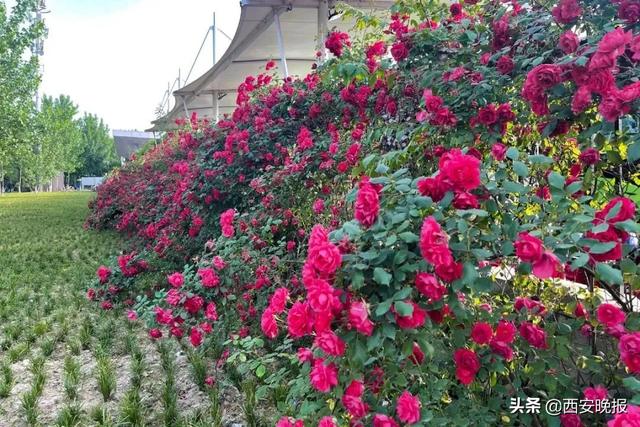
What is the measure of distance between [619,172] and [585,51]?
24.2 inches

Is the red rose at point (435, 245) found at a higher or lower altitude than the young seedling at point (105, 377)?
higher

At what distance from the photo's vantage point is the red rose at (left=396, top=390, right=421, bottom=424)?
1.09 meters

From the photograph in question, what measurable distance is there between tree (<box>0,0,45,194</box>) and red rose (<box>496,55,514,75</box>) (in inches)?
558

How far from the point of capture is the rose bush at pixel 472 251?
1040mm

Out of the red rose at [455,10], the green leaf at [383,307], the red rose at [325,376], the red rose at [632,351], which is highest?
the red rose at [455,10]

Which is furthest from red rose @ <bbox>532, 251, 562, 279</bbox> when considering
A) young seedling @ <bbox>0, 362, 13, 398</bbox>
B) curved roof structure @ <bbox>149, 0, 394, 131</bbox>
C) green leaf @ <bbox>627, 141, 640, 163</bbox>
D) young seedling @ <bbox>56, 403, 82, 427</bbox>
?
curved roof structure @ <bbox>149, 0, 394, 131</bbox>

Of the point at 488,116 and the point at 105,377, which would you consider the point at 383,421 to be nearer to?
the point at 488,116

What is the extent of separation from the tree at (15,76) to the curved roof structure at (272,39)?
3871mm

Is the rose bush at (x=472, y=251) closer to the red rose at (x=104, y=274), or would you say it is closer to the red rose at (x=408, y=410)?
the red rose at (x=408, y=410)

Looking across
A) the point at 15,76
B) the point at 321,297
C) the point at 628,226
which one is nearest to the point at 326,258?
the point at 321,297

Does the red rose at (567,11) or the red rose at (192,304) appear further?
the red rose at (192,304)

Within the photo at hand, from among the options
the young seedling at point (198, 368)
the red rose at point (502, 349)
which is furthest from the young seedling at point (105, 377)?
the red rose at point (502, 349)

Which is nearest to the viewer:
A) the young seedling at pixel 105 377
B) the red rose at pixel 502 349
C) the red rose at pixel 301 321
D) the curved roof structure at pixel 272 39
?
the red rose at pixel 301 321

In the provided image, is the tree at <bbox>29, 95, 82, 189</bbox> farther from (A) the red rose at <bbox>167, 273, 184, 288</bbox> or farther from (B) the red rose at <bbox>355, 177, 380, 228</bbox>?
(B) the red rose at <bbox>355, 177, 380, 228</bbox>
